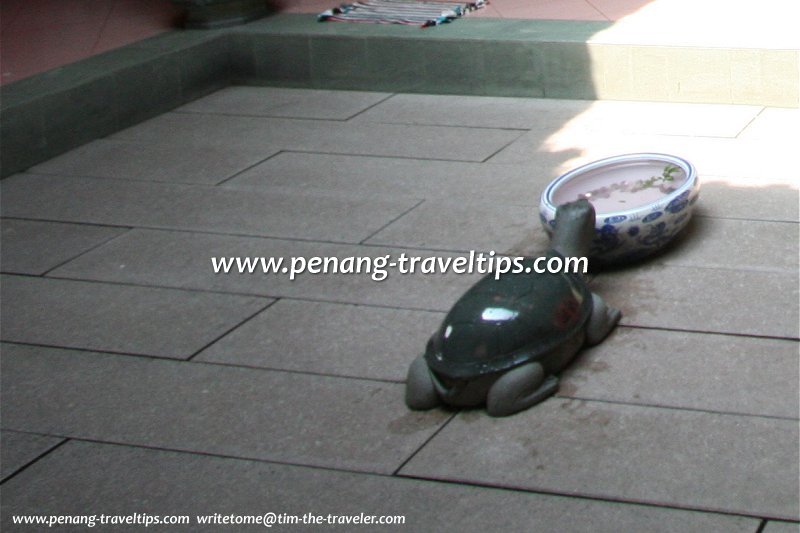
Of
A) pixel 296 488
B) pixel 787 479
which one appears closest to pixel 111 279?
pixel 296 488

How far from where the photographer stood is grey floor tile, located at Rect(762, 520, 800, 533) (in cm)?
221

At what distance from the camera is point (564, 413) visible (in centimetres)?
272

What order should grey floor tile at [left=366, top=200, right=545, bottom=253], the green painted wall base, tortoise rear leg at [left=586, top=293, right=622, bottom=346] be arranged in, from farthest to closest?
the green painted wall base
grey floor tile at [left=366, top=200, right=545, bottom=253]
tortoise rear leg at [left=586, top=293, right=622, bottom=346]

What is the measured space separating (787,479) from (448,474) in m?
0.69

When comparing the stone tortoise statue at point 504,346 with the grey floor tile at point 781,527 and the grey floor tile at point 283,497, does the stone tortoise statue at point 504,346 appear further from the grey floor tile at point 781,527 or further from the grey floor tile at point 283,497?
the grey floor tile at point 781,527

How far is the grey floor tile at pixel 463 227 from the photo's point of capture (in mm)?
3758

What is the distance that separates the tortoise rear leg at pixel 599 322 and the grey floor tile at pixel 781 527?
0.82m

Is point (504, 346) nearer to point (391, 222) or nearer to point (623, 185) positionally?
point (623, 185)

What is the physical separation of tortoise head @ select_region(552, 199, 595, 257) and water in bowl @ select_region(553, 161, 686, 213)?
361 millimetres

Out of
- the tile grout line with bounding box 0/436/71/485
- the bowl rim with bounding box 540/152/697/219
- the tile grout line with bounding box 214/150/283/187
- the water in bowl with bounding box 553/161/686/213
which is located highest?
the bowl rim with bounding box 540/152/697/219

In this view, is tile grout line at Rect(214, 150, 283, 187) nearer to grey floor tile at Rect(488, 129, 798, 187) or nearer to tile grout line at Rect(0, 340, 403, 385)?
grey floor tile at Rect(488, 129, 798, 187)

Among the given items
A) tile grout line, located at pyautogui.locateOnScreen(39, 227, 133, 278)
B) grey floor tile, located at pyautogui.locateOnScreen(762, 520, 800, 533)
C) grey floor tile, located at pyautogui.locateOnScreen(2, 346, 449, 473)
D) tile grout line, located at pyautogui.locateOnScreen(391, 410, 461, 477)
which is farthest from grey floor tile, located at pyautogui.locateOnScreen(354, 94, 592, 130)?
grey floor tile, located at pyautogui.locateOnScreen(762, 520, 800, 533)

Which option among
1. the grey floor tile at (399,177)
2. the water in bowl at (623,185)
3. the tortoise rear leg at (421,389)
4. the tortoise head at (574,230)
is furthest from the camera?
the grey floor tile at (399,177)

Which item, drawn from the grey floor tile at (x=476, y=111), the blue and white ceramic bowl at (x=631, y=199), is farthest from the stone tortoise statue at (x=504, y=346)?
the grey floor tile at (x=476, y=111)
